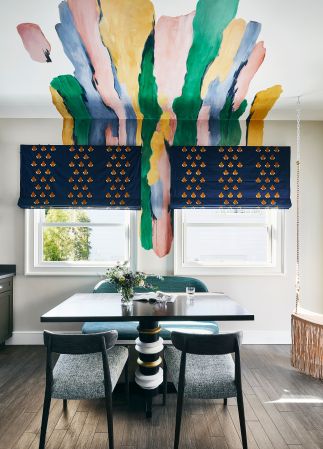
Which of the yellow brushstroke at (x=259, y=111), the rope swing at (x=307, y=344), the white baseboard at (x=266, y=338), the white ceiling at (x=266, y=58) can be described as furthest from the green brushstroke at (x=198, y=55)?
the white baseboard at (x=266, y=338)

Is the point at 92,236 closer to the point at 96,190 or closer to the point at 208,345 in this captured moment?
the point at 96,190

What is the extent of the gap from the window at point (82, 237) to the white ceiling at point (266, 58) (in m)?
1.30

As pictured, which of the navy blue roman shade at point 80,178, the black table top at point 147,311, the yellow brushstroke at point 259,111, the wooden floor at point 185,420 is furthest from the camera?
the navy blue roman shade at point 80,178

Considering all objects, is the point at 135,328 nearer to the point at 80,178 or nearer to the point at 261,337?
the point at 261,337

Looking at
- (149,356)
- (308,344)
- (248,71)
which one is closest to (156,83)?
(248,71)

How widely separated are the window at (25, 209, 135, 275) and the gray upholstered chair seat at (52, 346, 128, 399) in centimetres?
197

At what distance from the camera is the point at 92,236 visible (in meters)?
4.42

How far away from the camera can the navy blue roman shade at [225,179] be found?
4.21 meters

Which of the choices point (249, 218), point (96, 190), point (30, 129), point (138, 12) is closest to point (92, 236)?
point (96, 190)

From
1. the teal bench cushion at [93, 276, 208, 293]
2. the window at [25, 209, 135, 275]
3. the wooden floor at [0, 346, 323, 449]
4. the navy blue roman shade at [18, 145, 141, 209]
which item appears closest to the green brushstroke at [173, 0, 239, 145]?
the navy blue roman shade at [18, 145, 141, 209]

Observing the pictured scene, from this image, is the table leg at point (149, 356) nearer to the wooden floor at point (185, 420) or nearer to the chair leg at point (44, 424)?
the wooden floor at point (185, 420)

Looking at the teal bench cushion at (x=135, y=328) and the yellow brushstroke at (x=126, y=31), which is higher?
the yellow brushstroke at (x=126, y=31)

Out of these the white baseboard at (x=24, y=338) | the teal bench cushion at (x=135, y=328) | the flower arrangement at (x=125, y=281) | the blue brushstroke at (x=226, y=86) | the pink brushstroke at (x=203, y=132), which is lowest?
the white baseboard at (x=24, y=338)

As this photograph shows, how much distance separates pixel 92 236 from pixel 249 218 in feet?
6.68
